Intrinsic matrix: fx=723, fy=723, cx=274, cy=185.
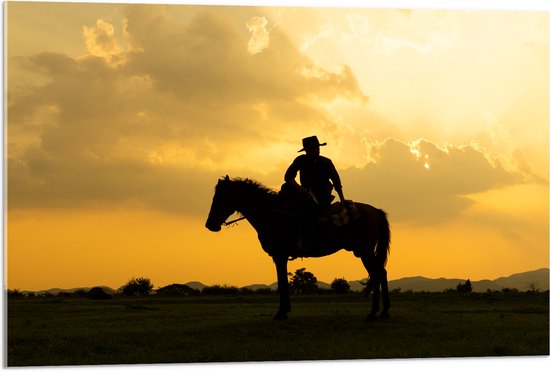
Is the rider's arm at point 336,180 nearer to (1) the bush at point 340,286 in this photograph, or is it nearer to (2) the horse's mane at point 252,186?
(2) the horse's mane at point 252,186

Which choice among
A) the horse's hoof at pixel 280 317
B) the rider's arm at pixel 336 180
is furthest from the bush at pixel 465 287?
the horse's hoof at pixel 280 317

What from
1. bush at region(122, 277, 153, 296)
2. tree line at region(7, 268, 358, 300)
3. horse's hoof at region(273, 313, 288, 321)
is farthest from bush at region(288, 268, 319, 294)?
horse's hoof at region(273, 313, 288, 321)

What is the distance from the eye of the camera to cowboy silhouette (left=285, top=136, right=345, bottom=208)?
15.9m

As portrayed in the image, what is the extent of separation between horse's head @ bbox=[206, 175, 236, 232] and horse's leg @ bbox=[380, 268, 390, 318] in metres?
3.91

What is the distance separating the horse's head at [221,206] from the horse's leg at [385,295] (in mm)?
3911

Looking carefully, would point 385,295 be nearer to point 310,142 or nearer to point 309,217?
point 309,217

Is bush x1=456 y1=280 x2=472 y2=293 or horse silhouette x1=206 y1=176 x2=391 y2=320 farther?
bush x1=456 y1=280 x2=472 y2=293

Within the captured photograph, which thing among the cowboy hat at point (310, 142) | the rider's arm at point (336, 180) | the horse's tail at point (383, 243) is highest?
the cowboy hat at point (310, 142)

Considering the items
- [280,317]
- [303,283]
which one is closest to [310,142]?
[280,317]

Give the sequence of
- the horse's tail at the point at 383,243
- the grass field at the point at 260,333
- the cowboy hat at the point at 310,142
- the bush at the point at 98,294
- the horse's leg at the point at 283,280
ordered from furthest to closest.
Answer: the bush at the point at 98,294 < the horse's tail at the point at 383,243 < the cowboy hat at the point at 310,142 < the horse's leg at the point at 283,280 < the grass field at the point at 260,333

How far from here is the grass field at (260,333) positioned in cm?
1311

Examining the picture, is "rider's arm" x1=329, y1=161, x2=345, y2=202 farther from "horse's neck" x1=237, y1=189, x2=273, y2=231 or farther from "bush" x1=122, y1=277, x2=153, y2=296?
"bush" x1=122, y1=277, x2=153, y2=296

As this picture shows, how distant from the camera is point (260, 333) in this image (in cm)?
1417

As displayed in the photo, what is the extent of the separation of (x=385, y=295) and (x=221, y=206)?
4.30m
